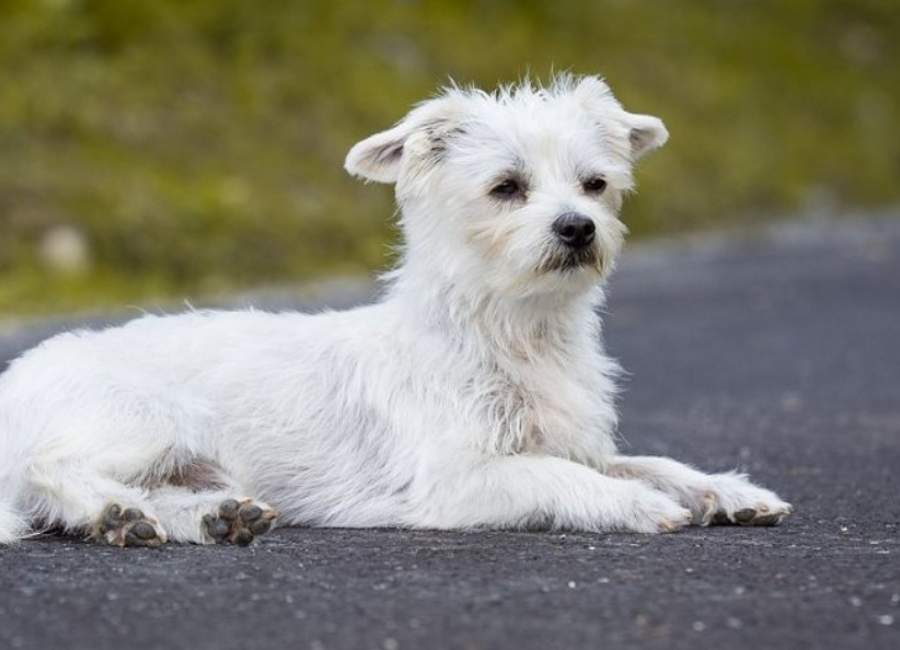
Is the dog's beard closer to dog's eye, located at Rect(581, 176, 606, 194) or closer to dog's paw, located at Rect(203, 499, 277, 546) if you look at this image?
dog's eye, located at Rect(581, 176, 606, 194)

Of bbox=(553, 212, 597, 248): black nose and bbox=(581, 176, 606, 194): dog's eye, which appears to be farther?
bbox=(581, 176, 606, 194): dog's eye

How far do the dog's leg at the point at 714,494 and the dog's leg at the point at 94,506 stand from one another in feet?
6.71

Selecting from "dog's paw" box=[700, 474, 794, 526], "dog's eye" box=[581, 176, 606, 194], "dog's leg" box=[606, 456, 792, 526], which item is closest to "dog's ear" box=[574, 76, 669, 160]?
"dog's eye" box=[581, 176, 606, 194]

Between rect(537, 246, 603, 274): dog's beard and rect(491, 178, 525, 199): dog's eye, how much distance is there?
36cm

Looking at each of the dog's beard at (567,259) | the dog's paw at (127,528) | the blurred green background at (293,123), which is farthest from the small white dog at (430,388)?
the blurred green background at (293,123)

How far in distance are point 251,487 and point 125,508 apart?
0.86 metres

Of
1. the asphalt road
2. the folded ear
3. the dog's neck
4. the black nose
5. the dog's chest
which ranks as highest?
the folded ear

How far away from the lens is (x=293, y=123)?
76.0ft

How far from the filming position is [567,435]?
7723 mm

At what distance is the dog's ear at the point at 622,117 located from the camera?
27.0 feet

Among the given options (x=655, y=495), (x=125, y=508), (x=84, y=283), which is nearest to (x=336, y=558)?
(x=125, y=508)

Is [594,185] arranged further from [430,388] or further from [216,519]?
[216,519]

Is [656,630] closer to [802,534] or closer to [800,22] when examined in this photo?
[802,534]

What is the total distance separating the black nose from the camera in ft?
24.7
